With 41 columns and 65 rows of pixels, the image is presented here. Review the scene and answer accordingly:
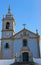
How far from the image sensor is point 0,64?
26.1 m

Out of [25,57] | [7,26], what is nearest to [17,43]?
[25,57]

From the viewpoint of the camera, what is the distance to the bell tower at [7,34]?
28.8 meters

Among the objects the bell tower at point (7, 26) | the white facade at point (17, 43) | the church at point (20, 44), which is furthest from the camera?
the bell tower at point (7, 26)

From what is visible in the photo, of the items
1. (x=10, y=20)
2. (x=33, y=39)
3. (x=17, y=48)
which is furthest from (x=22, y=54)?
(x=10, y=20)

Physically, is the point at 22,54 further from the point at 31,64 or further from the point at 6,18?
the point at 6,18

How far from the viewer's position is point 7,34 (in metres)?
30.0

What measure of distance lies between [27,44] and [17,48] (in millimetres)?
1792

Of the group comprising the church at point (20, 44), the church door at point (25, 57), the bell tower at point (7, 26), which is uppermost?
the bell tower at point (7, 26)

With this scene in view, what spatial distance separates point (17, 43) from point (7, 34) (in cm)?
237

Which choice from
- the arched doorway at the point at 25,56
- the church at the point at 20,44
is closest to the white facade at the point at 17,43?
the church at the point at 20,44

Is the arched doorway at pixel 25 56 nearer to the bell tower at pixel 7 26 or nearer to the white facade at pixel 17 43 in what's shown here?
the white facade at pixel 17 43

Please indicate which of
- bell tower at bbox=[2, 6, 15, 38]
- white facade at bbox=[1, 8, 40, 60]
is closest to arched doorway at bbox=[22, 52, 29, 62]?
white facade at bbox=[1, 8, 40, 60]

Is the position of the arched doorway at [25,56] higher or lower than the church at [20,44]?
lower

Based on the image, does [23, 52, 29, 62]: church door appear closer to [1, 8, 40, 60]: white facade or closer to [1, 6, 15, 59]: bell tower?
[1, 8, 40, 60]: white facade
